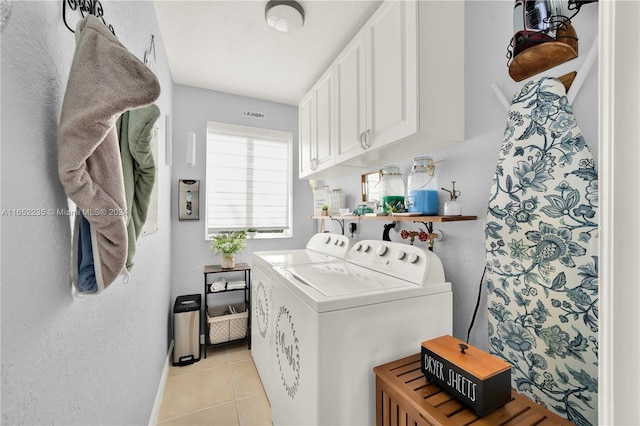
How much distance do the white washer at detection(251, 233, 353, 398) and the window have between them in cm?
92

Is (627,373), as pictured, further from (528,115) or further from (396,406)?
(528,115)

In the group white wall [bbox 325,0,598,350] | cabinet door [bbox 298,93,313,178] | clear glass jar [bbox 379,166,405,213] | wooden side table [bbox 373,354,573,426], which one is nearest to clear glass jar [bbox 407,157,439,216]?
white wall [bbox 325,0,598,350]

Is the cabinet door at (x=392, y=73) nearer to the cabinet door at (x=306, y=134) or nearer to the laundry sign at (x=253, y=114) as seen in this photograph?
the cabinet door at (x=306, y=134)

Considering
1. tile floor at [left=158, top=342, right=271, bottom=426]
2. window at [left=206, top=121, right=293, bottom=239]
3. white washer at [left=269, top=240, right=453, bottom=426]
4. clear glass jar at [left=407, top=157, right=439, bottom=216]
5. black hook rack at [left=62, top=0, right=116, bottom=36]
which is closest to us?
black hook rack at [left=62, top=0, right=116, bottom=36]

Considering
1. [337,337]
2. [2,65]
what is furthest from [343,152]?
[2,65]

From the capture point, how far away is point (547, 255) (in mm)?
987

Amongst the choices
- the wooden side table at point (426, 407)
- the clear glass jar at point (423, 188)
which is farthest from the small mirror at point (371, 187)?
the wooden side table at point (426, 407)

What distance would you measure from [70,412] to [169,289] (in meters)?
2.07

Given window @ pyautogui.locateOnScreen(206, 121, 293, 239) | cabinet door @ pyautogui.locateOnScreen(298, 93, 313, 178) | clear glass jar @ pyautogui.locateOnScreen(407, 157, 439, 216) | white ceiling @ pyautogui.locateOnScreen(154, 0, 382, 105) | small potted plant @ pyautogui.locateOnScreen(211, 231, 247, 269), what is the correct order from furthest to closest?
window @ pyautogui.locateOnScreen(206, 121, 293, 239)
small potted plant @ pyautogui.locateOnScreen(211, 231, 247, 269)
cabinet door @ pyautogui.locateOnScreen(298, 93, 313, 178)
white ceiling @ pyautogui.locateOnScreen(154, 0, 382, 105)
clear glass jar @ pyautogui.locateOnScreen(407, 157, 439, 216)

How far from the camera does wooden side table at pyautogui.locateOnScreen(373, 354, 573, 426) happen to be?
0.84m

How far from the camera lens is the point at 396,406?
99 centimetres

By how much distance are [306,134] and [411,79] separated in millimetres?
1338

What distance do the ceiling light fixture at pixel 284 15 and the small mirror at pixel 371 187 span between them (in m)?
1.18

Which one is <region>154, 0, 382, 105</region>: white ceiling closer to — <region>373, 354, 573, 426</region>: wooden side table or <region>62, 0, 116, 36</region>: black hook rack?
<region>62, 0, 116, 36</region>: black hook rack
